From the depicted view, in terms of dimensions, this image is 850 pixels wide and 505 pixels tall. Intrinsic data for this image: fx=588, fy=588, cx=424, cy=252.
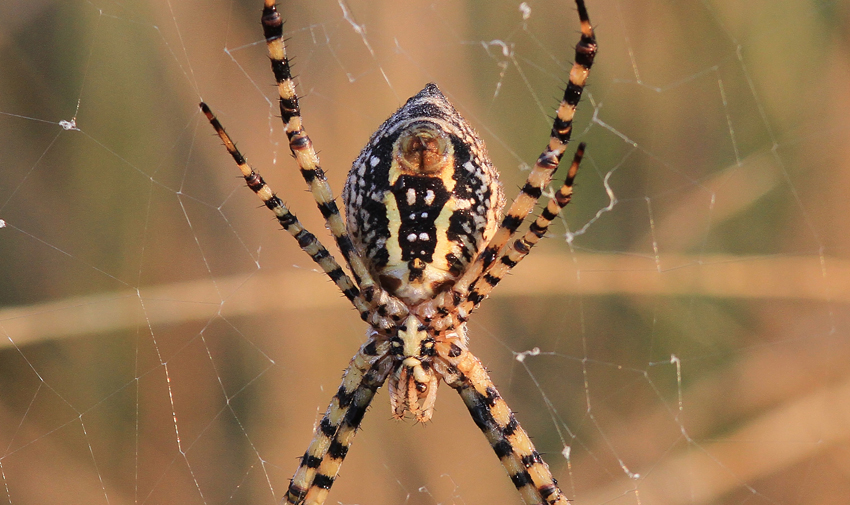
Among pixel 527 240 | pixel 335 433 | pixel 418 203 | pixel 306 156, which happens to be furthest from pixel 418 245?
pixel 335 433

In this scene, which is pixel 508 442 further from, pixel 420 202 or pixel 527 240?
pixel 420 202

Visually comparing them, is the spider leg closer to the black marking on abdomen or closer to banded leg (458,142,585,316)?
the black marking on abdomen

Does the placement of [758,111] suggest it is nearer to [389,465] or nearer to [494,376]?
[494,376]

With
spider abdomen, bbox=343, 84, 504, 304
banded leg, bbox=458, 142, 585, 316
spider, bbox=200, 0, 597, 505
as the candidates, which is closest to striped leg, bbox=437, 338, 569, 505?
spider, bbox=200, 0, 597, 505

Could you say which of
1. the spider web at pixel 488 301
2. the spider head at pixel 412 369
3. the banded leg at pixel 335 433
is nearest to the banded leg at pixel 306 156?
the spider head at pixel 412 369

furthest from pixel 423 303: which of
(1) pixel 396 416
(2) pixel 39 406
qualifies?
(2) pixel 39 406

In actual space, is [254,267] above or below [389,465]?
above
